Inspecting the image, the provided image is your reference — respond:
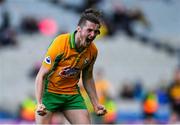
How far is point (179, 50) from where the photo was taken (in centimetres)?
1806

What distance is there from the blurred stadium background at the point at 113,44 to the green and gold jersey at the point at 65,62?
334 inches

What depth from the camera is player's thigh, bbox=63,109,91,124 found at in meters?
7.02

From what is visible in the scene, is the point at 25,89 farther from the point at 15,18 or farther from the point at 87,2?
the point at 87,2

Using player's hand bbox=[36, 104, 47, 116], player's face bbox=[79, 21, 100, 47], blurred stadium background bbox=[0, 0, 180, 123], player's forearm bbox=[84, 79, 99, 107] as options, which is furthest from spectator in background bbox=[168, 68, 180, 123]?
player's hand bbox=[36, 104, 47, 116]

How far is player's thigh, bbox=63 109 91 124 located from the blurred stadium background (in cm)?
836

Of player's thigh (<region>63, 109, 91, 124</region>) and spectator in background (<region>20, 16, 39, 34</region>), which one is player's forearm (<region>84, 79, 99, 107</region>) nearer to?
player's thigh (<region>63, 109, 91, 124</region>)

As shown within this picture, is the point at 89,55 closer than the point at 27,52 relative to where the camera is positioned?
Yes

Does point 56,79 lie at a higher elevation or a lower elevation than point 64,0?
lower

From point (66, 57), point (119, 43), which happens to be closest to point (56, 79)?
point (66, 57)

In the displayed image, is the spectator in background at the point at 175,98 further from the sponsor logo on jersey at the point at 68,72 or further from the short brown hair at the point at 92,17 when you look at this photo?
the short brown hair at the point at 92,17

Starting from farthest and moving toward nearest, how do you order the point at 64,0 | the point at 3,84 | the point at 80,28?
the point at 64,0 < the point at 3,84 < the point at 80,28

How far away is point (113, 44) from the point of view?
17922 mm

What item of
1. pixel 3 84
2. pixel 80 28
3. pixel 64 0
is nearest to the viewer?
→ pixel 80 28

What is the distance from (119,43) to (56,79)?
11.1 meters
